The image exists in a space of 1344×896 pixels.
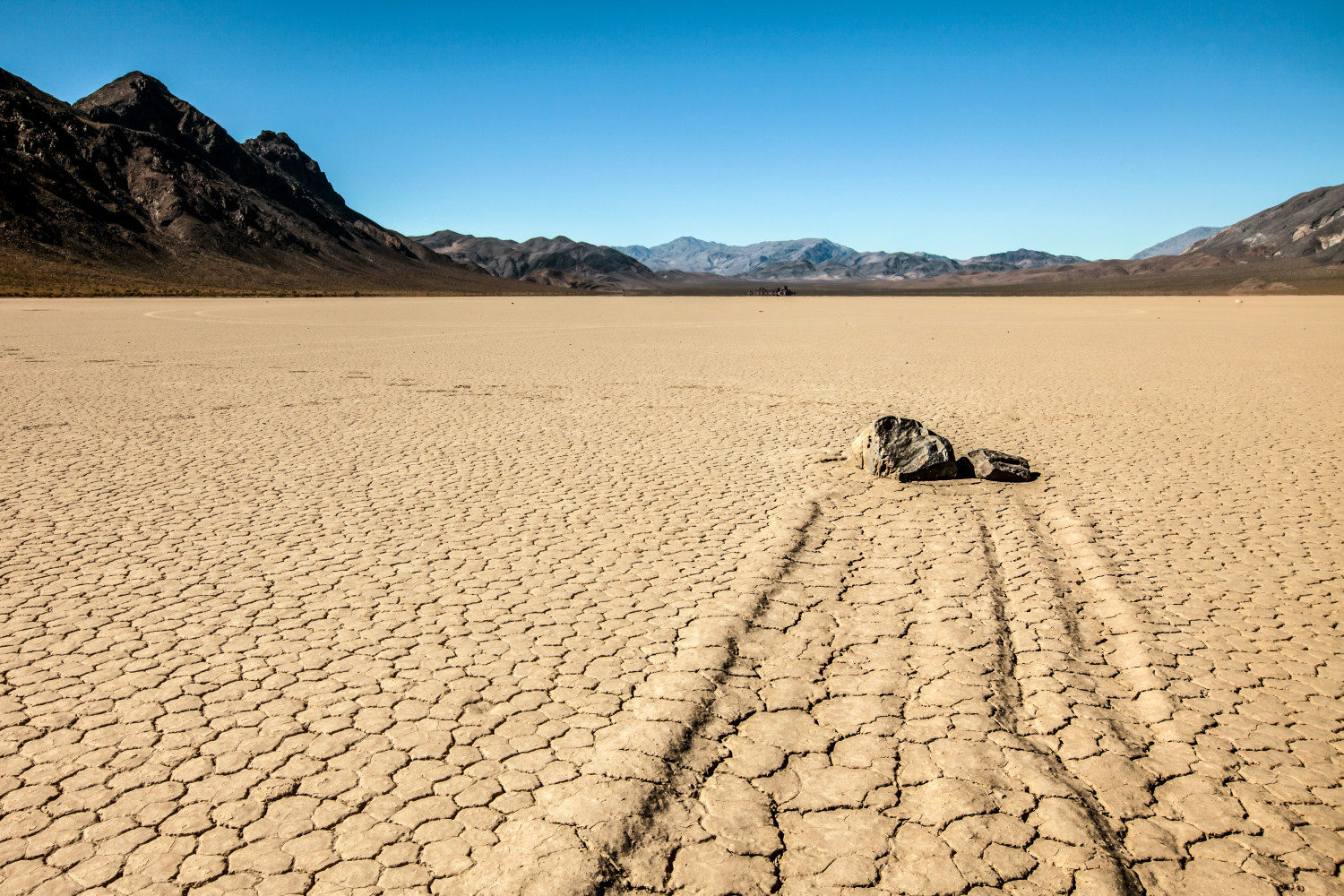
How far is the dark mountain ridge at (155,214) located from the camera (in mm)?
65062

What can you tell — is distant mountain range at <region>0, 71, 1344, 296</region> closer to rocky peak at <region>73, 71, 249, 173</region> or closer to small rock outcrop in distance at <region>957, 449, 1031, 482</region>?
rocky peak at <region>73, 71, 249, 173</region>

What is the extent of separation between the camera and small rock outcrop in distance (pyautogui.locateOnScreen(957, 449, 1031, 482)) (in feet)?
22.3

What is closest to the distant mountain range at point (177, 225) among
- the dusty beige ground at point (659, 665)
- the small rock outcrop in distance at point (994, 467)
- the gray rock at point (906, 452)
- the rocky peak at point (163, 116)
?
the rocky peak at point (163, 116)

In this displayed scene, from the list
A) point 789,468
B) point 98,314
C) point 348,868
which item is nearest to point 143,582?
point 348,868

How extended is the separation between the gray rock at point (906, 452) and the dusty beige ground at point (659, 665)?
0.54 feet

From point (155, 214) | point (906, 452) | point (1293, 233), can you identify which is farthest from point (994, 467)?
point (1293, 233)

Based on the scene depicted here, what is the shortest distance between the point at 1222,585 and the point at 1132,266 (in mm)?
170164

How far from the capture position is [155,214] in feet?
263

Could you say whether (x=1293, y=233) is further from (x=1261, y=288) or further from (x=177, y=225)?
(x=177, y=225)

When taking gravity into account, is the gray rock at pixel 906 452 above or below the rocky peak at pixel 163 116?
below

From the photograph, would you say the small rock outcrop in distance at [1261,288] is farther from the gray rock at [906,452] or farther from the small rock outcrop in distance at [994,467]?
the gray rock at [906,452]

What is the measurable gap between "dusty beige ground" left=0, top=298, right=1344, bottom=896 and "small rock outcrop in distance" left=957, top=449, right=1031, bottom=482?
165mm

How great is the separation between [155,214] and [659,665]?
309ft

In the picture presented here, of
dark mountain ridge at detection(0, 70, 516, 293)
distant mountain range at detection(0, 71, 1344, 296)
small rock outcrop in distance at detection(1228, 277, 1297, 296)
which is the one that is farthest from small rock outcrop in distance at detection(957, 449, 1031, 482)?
small rock outcrop in distance at detection(1228, 277, 1297, 296)
